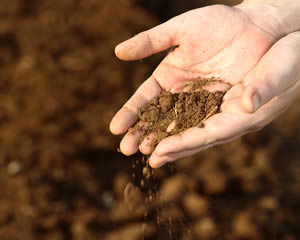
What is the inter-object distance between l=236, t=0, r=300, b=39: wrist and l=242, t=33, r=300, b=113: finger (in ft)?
0.82

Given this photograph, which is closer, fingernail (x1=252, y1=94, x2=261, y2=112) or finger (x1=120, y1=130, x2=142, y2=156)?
fingernail (x1=252, y1=94, x2=261, y2=112)

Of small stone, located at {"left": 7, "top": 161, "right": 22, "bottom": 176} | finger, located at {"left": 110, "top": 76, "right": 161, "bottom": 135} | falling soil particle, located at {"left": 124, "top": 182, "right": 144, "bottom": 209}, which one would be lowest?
falling soil particle, located at {"left": 124, "top": 182, "right": 144, "bottom": 209}

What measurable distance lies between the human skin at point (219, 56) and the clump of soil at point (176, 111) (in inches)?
1.7

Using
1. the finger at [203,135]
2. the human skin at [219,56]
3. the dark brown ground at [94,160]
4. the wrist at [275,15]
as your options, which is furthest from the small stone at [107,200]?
the wrist at [275,15]

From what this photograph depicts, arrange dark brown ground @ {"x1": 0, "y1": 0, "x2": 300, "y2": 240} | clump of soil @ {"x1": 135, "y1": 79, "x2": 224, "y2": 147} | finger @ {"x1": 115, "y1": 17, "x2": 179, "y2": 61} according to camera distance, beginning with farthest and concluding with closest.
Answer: dark brown ground @ {"x1": 0, "y1": 0, "x2": 300, "y2": 240}
finger @ {"x1": 115, "y1": 17, "x2": 179, "y2": 61}
clump of soil @ {"x1": 135, "y1": 79, "x2": 224, "y2": 147}

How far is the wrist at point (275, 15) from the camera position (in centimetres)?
190

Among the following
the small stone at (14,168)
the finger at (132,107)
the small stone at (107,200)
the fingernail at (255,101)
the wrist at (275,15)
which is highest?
the fingernail at (255,101)

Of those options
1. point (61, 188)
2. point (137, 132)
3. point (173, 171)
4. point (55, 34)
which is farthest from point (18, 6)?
point (137, 132)

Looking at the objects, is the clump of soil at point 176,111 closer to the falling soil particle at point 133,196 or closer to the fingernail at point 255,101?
the fingernail at point 255,101

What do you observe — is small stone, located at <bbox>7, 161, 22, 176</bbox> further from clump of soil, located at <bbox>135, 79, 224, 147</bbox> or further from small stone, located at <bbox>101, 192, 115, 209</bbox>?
clump of soil, located at <bbox>135, 79, 224, 147</bbox>

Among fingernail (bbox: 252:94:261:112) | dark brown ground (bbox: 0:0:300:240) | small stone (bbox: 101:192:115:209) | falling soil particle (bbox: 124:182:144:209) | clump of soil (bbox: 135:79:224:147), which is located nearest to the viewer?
fingernail (bbox: 252:94:261:112)

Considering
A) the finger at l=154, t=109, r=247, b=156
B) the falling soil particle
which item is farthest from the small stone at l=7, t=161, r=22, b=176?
the finger at l=154, t=109, r=247, b=156

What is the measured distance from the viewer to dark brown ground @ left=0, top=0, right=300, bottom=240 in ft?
A: 8.07

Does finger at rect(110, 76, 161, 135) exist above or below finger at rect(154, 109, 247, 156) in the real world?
above
